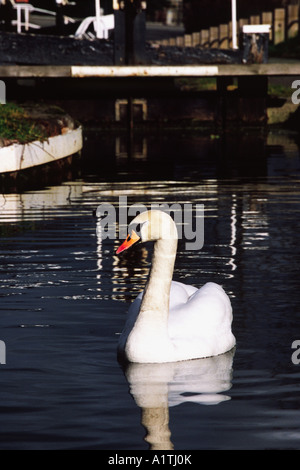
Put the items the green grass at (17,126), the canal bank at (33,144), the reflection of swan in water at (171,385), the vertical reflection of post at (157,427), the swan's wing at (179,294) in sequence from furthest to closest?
the green grass at (17,126) < the canal bank at (33,144) < the swan's wing at (179,294) < the reflection of swan in water at (171,385) < the vertical reflection of post at (157,427)

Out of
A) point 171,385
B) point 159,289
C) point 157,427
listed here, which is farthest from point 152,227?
point 157,427

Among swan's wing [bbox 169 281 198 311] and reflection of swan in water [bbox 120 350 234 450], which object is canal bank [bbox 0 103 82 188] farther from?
reflection of swan in water [bbox 120 350 234 450]

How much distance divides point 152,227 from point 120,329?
1.38 metres

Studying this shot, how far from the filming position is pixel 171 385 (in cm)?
769

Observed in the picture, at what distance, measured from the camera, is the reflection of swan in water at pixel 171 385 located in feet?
22.9

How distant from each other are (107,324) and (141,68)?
56.2 ft

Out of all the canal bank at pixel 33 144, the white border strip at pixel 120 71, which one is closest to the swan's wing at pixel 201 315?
the canal bank at pixel 33 144

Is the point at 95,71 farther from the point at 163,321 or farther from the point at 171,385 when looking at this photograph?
the point at 171,385

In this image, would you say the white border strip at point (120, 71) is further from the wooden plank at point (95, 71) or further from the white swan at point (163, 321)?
the white swan at point (163, 321)

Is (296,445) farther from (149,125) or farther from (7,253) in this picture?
(149,125)

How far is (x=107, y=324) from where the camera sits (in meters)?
9.30

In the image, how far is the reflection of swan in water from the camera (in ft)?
22.9

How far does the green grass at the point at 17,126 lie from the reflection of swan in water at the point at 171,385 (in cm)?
1181
